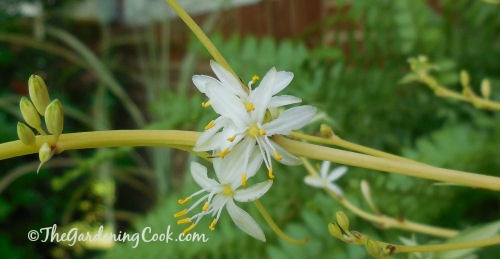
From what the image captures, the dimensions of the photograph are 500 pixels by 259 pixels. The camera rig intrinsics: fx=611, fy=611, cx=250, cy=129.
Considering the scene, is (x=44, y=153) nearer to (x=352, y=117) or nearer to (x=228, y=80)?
(x=228, y=80)

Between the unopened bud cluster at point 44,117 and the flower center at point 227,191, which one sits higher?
the unopened bud cluster at point 44,117

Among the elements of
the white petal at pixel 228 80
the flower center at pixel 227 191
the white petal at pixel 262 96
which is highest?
the white petal at pixel 228 80

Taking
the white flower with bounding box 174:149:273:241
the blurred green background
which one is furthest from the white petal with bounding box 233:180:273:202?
the blurred green background

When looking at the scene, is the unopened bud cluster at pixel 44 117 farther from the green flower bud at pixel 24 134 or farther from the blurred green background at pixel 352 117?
the blurred green background at pixel 352 117

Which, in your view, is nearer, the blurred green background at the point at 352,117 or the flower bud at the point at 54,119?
the flower bud at the point at 54,119

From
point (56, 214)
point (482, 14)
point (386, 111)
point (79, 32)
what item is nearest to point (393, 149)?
point (386, 111)

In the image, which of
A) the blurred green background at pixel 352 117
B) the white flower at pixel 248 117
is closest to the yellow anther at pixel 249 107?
the white flower at pixel 248 117
